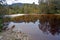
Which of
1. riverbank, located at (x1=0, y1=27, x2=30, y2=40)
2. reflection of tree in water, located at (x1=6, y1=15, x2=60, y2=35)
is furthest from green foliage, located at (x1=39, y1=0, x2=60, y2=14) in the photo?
riverbank, located at (x1=0, y1=27, x2=30, y2=40)

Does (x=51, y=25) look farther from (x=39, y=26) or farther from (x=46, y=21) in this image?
(x=39, y=26)

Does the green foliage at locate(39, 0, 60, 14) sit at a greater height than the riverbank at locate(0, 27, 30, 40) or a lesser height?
greater

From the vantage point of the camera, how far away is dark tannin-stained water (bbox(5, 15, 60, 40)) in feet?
6.98

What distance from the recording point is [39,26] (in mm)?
2283

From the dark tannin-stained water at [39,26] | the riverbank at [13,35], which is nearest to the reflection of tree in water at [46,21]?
the dark tannin-stained water at [39,26]

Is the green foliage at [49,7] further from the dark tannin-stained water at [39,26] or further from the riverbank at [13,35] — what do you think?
the riverbank at [13,35]

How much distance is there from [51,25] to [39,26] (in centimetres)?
24

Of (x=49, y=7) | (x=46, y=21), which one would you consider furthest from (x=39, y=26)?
(x=49, y=7)

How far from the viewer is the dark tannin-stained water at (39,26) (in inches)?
83.8

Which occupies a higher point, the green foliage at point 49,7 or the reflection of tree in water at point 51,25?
the green foliage at point 49,7

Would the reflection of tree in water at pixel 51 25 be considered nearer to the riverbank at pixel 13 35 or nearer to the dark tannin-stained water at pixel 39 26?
the dark tannin-stained water at pixel 39 26

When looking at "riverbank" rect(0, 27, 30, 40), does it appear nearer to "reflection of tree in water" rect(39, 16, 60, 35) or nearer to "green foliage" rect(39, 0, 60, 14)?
"reflection of tree in water" rect(39, 16, 60, 35)

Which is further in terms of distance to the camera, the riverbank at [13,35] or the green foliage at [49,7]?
the green foliage at [49,7]

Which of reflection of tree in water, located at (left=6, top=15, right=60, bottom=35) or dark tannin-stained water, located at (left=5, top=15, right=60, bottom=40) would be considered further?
reflection of tree in water, located at (left=6, top=15, right=60, bottom=35)
